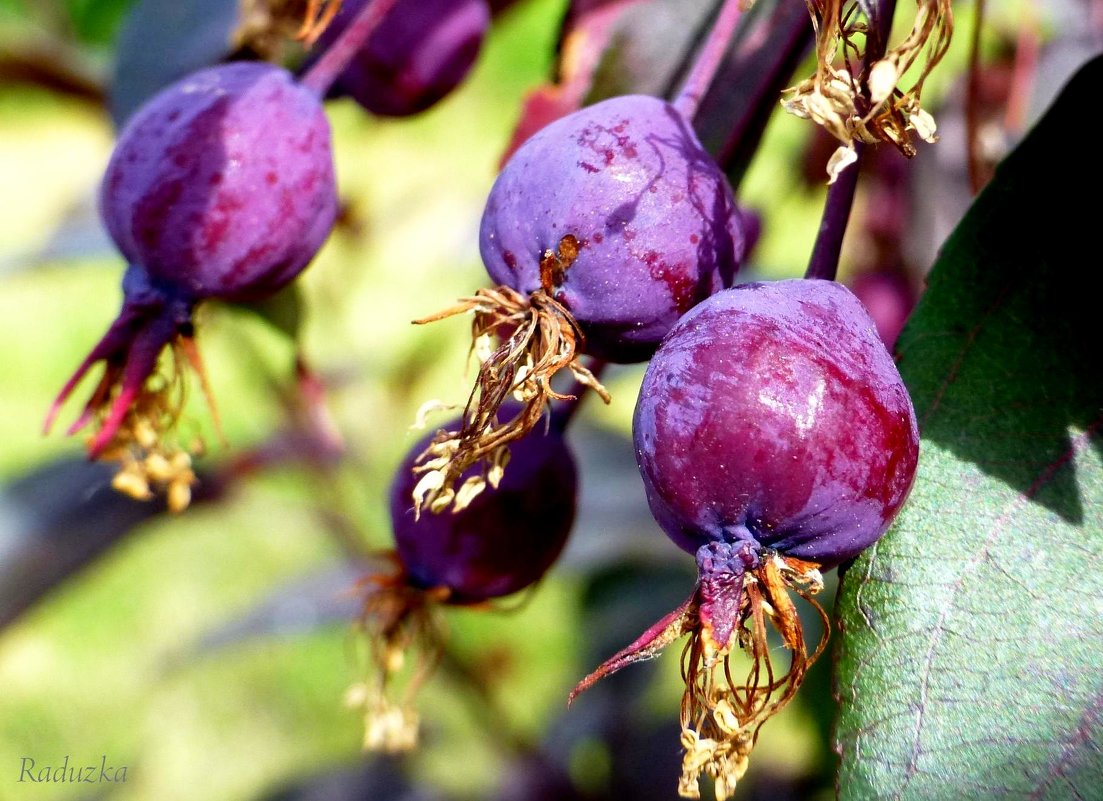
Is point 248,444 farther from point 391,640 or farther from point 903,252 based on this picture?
point 903,252

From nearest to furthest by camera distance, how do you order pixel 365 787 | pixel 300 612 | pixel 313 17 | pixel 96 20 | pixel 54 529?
pixel 313 17
pixel 54 529
pixel 300 612
pixel 365 787
pixel 96 20

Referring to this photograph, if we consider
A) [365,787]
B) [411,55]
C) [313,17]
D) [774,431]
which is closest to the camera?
[774,431]

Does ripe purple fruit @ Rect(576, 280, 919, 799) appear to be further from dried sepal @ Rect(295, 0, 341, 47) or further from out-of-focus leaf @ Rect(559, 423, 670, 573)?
out-of-focus leaf @ Rect(559, 423, 670, 573)

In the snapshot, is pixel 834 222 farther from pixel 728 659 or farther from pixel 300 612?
pixel 300 612

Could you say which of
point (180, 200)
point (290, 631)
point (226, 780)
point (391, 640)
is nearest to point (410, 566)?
point (391, 640)

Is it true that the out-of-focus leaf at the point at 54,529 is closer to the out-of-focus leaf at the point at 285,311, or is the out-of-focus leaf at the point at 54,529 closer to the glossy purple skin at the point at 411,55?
the out-of-focus leaf at the point at 285,311

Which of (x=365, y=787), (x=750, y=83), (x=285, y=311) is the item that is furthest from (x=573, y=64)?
(x=365, y=787)
